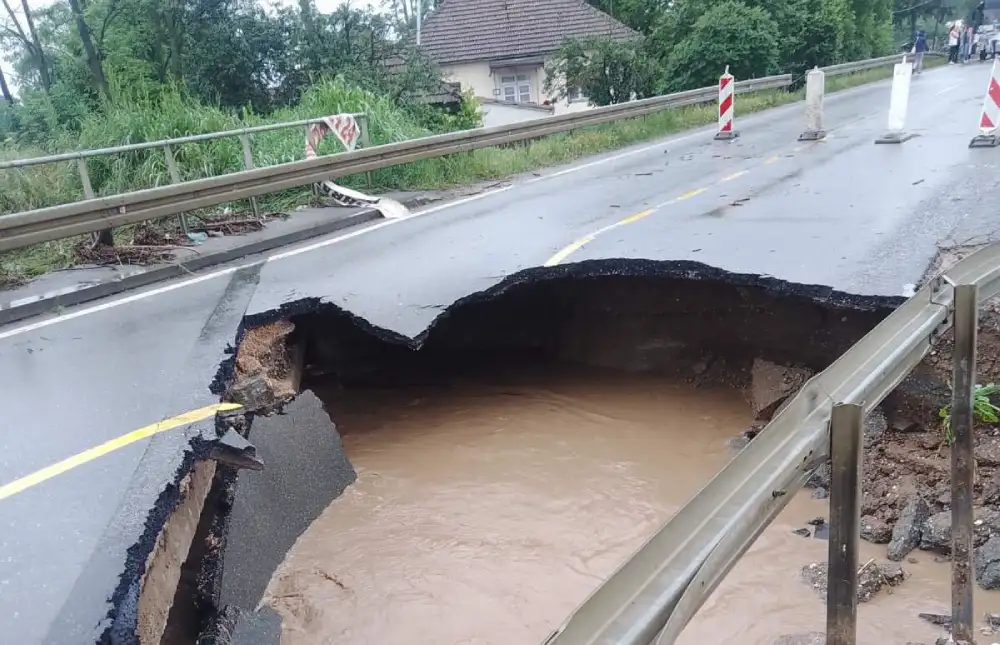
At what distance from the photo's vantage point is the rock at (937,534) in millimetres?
4176

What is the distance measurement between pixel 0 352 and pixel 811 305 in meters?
6.09

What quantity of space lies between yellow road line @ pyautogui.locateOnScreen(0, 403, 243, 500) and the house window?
31321 millimetres

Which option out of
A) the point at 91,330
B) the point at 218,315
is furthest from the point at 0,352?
the point at 218,315

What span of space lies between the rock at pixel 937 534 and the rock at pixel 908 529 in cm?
3

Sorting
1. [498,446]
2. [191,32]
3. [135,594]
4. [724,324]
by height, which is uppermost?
[191,32]

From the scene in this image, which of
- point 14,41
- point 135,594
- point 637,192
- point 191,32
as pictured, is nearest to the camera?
point 135,594

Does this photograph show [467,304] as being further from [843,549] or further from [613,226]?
[843,549]

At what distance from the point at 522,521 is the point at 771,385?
7.36ft

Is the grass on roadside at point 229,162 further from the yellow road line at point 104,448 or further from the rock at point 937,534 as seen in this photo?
the rock at point 937,534

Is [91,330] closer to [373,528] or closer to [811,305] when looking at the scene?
[373,528]

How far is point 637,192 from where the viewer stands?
33.4 ft

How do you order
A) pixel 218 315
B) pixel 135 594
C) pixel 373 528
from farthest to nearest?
pixel 218 315 < pixel 373 528 < pixel 135 594

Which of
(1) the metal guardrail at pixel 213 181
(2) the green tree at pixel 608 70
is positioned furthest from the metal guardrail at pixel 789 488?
(2) the green tree at pixel 608 70

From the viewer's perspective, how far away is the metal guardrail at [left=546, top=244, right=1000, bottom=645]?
1.23m
